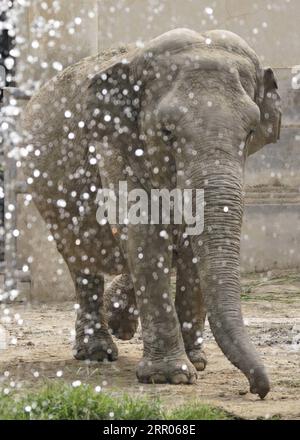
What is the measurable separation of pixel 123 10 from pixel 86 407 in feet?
26.6

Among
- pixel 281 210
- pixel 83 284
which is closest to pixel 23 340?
pixel 83 284

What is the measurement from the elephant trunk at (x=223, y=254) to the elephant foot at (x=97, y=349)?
166 centimetres

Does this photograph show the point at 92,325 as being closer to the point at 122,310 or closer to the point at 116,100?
the point at 122,310

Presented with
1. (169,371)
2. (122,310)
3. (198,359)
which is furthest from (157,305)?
(122,310)

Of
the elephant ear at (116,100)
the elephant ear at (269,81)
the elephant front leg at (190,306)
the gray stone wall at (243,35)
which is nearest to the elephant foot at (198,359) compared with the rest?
the elephant front leg at (190,306)

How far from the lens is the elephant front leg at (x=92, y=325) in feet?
26.8

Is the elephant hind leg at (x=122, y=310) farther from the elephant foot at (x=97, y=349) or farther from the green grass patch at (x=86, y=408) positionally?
the green grass patch at (x=86, y=408)

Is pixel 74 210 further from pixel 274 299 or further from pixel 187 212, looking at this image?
pixel 274 299

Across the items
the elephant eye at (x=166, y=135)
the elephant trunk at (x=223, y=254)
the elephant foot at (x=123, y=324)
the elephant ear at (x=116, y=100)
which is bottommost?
the elephant foot at (x=123, y=324)

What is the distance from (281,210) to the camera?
41.8 ft

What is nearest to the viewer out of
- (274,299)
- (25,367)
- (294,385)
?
(294,385)

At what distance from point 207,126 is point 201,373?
5.27 feet

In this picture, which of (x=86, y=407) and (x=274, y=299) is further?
(x=274, y=299)
